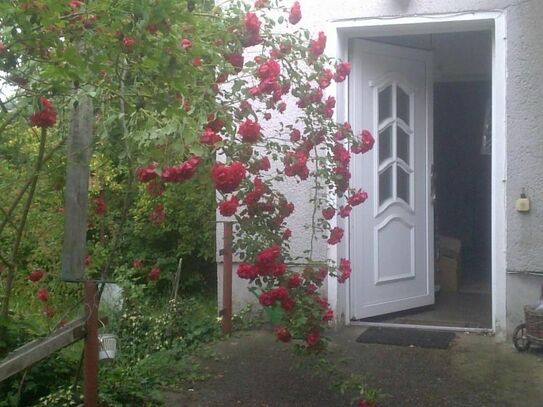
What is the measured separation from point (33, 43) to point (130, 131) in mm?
887

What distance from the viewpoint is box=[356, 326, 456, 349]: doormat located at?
6234mm

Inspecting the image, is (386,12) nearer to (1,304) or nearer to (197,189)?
(197,189)

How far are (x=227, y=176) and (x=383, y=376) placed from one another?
6.78 feet

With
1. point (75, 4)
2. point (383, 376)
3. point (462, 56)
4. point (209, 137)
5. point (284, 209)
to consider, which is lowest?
point (383, 376)

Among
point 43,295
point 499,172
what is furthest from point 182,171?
point 499,172

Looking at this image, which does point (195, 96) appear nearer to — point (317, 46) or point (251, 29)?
point (251, 29)

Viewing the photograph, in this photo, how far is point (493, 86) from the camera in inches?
247

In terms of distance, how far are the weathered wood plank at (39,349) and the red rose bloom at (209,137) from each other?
46.2 inches

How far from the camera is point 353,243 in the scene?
679cm

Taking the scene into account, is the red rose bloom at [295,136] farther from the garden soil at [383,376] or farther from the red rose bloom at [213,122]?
the garden soil at [383,376]

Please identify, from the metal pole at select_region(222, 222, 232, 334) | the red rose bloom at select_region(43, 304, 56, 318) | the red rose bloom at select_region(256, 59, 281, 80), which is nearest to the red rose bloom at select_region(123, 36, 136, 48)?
the red rose bloom at select_region(256, 59, 281, 80)

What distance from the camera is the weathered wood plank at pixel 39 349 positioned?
13.5ft

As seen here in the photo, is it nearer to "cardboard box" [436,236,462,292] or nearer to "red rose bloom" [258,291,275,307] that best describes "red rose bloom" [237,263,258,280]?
"red rose bloom" [258,291,275,307]

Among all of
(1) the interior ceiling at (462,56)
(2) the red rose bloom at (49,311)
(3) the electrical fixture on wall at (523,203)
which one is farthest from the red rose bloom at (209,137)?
(1) the interior ceiling at (462,56)
